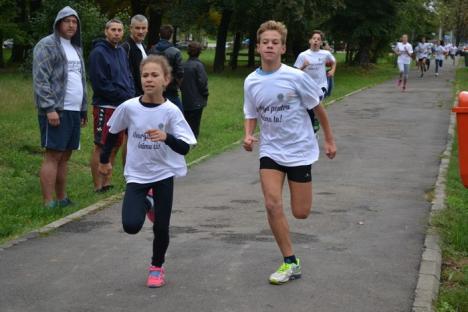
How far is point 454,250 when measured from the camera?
6.59 metres

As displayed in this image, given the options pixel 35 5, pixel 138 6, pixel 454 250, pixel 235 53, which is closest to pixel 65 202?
pixel 454 250

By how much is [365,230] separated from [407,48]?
65.1 feet

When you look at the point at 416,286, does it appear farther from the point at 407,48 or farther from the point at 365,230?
the point at 407,48

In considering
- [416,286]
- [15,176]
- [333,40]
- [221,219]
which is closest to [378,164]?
[221,219]

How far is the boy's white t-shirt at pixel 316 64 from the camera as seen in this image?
14.0 m

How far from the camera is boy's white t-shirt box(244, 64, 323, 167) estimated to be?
561 centimetres

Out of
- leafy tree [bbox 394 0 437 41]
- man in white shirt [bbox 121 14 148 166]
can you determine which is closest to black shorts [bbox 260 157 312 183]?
man in white shirt [bbox 121 14 148 166]

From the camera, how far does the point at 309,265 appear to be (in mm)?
6047

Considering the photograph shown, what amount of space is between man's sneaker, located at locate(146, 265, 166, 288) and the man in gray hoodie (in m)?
2.77

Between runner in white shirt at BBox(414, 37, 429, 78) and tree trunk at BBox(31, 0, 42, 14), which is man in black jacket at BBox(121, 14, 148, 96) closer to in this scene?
runner in white shirt at BBox(414, 37, 429, 78)

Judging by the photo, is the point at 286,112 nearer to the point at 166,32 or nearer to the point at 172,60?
the point at 172,60

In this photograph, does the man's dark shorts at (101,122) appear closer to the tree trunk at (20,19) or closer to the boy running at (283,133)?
the boy running at (283,133)

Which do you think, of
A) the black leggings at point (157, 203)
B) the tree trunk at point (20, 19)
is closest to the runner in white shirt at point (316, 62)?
the black leggings at point (157, 203)

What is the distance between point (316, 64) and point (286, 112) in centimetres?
857
